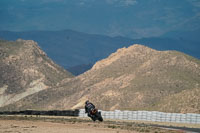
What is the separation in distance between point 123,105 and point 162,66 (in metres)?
22.7

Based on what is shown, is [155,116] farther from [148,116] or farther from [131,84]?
[131,84]

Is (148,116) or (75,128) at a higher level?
(148,116)

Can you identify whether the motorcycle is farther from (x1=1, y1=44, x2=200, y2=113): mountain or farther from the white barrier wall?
(x1=1, y1=44, x2=200, y2=113): mountain

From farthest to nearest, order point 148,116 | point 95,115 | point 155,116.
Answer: point 148,116 < point 155,116 < point 95,115

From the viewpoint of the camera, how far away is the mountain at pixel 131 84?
420 feet

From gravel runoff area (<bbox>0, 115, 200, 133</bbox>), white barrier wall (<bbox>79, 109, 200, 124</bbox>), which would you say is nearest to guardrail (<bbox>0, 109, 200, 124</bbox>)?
white barrier wall (<bbox>79, 109, 200, 124</bbox>)

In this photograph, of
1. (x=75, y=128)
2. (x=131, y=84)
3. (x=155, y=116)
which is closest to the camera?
(x=75, y=128)

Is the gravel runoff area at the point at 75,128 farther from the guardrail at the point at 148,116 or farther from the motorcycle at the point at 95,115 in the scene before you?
the guardrail at the point at 148,116

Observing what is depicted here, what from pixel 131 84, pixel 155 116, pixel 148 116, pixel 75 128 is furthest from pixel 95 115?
pixel 131 84

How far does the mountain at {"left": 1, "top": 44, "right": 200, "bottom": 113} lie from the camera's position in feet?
420

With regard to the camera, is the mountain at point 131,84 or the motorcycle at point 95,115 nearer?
the motorcycle at point 95,115

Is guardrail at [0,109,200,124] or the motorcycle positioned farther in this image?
guardrail at [0,109,200,124]

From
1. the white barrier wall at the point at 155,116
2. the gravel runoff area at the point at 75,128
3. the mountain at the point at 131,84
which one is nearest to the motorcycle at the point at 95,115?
the gravel runoff area at the point at 75,128

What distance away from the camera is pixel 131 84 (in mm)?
139875
